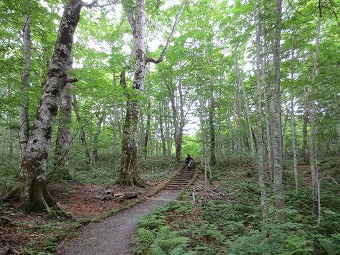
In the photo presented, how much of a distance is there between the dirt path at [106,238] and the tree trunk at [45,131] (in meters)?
1.22

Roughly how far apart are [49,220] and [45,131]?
2.37 metres

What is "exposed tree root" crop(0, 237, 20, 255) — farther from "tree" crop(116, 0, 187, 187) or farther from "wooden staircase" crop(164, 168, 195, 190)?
"wooden staircase" crop(164, 168, 195, 190)

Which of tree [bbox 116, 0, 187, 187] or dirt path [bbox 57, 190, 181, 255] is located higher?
tree [bbox 116, 0, 187, 187]

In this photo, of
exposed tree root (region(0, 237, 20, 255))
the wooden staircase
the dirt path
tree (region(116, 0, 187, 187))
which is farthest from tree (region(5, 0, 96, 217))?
the wooden staircase

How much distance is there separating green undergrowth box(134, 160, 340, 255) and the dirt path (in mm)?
341

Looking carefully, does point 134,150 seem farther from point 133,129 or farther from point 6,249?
→ point 6,249

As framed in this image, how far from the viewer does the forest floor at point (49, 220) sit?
390 centimetres

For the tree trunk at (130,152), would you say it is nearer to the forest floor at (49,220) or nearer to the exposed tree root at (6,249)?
the forest floor at (49,220)

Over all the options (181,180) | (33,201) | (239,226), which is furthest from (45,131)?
(181,180)

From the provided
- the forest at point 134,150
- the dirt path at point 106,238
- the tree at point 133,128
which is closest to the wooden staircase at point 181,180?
the forest at point 134,150

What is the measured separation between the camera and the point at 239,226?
19.2ft

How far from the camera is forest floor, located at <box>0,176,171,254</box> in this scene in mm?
3895

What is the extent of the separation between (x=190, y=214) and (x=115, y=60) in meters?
7.58

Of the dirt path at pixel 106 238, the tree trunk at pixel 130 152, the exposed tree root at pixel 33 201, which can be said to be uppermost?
the tree trunk at pixel 130 152
